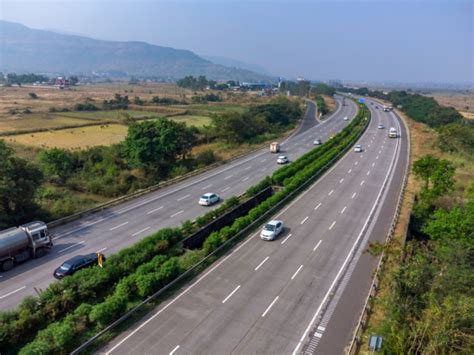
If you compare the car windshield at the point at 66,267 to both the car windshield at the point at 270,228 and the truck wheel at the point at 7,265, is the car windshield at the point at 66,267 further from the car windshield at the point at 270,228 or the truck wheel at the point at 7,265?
the car windshield at the point at 270,228

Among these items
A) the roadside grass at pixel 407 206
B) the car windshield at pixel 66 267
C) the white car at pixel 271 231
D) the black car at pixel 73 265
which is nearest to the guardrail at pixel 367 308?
the roadside grass at pixel 407 206

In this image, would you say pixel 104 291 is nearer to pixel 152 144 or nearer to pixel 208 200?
pixel 208 200

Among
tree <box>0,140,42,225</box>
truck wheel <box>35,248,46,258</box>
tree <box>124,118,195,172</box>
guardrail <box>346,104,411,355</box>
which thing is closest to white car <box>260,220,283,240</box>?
guardrail <box>346,104,411,355</box>

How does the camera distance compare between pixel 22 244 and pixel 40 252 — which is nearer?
pixel 22 244

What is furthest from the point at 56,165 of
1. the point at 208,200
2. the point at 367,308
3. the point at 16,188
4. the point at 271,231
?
the point at 367,308

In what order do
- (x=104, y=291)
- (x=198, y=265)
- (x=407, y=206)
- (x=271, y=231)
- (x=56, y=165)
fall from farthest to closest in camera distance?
(x=56, y=165) → (x=407, y=206) → (x=271, y=231) → (x=198, y=265) → (x=104, y=291)

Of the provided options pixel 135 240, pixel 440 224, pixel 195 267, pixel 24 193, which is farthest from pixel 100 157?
pixel 440 224

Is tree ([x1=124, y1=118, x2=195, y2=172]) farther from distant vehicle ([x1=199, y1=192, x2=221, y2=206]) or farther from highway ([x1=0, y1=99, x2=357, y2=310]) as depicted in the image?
distant vehicle ([x1=199, y1=192, x2=221, y2=206])
